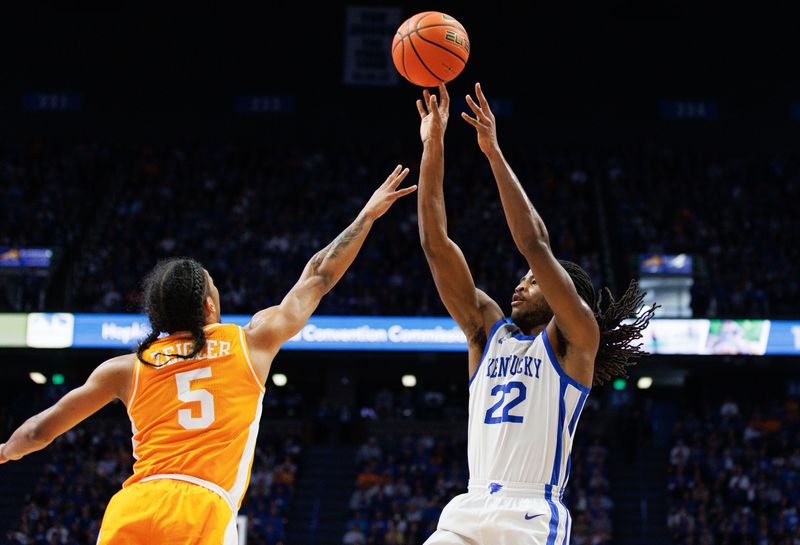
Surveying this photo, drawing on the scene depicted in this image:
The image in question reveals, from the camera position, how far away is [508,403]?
172 inches

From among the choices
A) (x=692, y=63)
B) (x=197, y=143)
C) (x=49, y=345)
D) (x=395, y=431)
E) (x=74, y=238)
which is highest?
(x=692, y=63)

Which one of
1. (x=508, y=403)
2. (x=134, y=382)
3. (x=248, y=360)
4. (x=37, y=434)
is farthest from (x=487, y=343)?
(x=37, y=434)

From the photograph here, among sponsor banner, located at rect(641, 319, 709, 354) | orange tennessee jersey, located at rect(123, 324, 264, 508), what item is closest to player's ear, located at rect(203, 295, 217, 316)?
orange tennessee jersey, located at rect(123, 324, 264, 508)

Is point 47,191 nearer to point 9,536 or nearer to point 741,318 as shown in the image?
point 9,536

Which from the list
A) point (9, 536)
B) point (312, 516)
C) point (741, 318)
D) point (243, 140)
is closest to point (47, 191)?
point (243, 140)

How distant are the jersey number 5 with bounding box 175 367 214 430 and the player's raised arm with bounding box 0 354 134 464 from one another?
0.81 ft

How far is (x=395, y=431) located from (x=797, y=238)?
10482 millimetres

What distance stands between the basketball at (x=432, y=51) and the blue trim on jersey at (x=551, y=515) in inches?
99.6

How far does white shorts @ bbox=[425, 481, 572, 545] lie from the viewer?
13.5 feet

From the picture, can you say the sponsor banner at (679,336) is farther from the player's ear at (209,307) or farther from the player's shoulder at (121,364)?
the player's shoulder at (121,364)

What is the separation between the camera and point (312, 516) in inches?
788

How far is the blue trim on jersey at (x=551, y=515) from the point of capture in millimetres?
4180

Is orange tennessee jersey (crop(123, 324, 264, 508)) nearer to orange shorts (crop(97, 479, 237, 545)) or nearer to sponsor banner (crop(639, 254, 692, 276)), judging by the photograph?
orange shorts (crop(97, 479, 237, 545))

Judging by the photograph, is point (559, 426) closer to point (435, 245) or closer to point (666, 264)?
point (435, 245)
